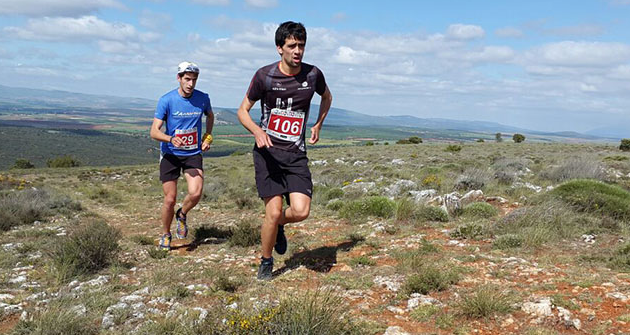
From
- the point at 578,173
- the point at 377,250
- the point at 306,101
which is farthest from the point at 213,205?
the point at 578,173

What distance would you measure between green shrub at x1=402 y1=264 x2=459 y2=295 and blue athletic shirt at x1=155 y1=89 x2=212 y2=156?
349 centimetres

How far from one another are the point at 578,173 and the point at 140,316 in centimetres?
1068

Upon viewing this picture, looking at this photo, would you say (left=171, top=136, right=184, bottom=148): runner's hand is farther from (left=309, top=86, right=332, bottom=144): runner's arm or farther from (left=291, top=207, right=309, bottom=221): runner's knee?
(left=291, top=207, right=309, bottom=221): runner's knee

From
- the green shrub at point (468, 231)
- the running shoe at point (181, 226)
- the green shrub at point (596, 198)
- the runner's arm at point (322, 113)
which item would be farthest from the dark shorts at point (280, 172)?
the green shrub at point (596, 198)

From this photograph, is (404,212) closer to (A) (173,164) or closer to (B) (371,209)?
(B) (371,209)

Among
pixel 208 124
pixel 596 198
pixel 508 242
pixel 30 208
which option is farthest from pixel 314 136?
pixel 30 208

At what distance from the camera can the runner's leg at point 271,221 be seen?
4.21 meters

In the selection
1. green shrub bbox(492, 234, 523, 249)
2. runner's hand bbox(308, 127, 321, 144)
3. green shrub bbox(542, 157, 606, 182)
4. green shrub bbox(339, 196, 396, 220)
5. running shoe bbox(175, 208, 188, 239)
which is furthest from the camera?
green shrub bbox(542, 157, 606, 182)

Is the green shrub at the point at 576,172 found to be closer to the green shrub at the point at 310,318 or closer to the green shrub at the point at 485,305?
the green shrub at the point at 485,305

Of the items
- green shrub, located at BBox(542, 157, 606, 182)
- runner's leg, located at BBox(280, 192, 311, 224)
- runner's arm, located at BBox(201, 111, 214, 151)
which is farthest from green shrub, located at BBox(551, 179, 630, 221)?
runner's arm, located at BBox(201, 111, 214, 151)

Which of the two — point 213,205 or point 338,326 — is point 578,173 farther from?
point 338,326

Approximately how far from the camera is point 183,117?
18.2ft

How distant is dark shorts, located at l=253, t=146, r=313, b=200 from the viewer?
13.9 ft

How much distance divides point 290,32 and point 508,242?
368 centimetres
